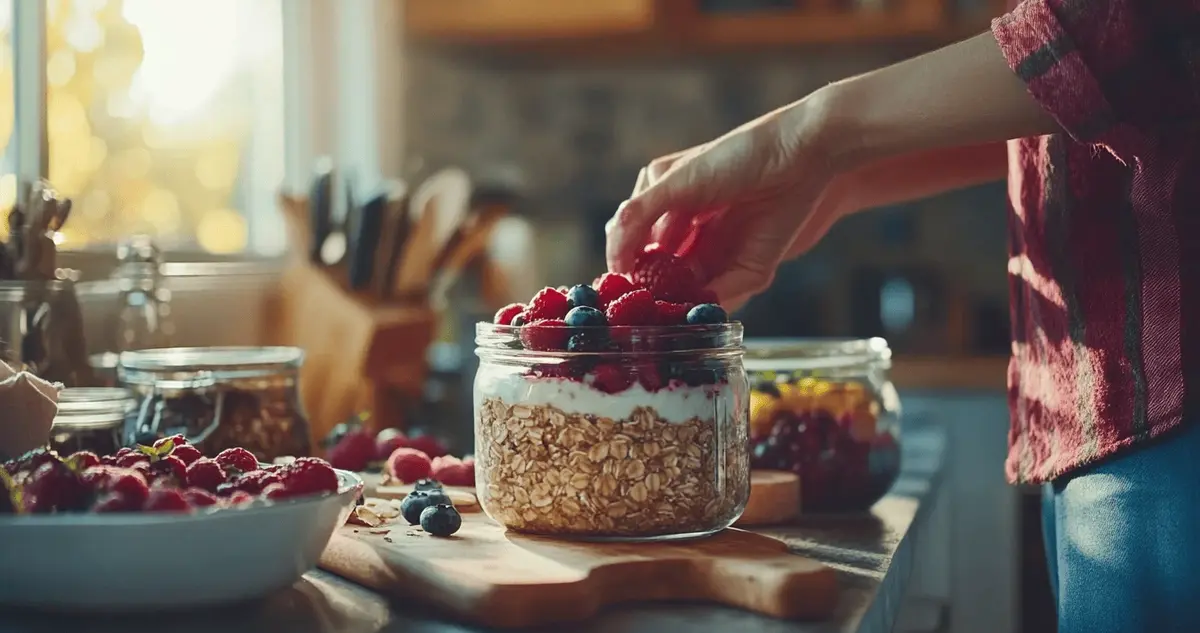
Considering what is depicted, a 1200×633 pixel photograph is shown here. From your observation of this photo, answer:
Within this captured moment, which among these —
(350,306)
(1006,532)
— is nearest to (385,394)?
(350,306)

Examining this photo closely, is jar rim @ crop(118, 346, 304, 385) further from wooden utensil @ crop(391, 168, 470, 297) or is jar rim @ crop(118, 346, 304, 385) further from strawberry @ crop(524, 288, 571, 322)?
wooden utensil @ crop(391, 168, 470, 297)

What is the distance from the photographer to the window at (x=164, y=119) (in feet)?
5.45

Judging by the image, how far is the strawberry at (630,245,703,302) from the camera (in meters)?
0.98

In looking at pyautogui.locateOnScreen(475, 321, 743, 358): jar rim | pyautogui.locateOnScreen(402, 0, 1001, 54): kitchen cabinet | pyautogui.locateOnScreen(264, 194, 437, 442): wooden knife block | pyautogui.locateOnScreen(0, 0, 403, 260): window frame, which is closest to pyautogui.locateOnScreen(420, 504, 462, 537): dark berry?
pyautogui.locateOnScreen(475, 321, 743, 358): jar rim

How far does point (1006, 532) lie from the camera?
236 cm

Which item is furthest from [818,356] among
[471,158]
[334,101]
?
[471,158]

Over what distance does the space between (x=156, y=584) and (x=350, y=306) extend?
3.90ft

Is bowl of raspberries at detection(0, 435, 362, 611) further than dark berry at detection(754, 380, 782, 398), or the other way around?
dark berry at detection(754, 380, 782, 398)

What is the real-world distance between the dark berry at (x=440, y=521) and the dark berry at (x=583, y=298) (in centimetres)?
18

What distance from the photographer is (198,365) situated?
114 cm

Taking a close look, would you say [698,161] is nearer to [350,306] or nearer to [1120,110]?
[1120,110]

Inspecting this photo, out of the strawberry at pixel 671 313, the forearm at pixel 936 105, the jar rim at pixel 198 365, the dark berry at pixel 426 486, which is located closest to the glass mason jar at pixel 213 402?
the jar rim at pixel 198 365

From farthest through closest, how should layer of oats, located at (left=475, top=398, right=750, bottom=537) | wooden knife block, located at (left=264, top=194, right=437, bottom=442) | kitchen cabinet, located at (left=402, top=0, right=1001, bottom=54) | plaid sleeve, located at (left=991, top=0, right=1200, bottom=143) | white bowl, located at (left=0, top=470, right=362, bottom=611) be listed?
kitchen cabinet, located at (left=402, top=0, right=1001, bottom=54) < wooden knife block, located at (left=264, top=194, right=437, bottom=442) < layer of oats, located at (left=475, top=398, right=750, bottom=537) < plaid sleeve, located at (left=991, top=0, right=1200, bottom=143) < white bowl, located at (left=0, top=470, right=362, bottom=611)

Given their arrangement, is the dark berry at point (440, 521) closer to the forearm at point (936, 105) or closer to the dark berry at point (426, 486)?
the dark berry at point (426, 486)
